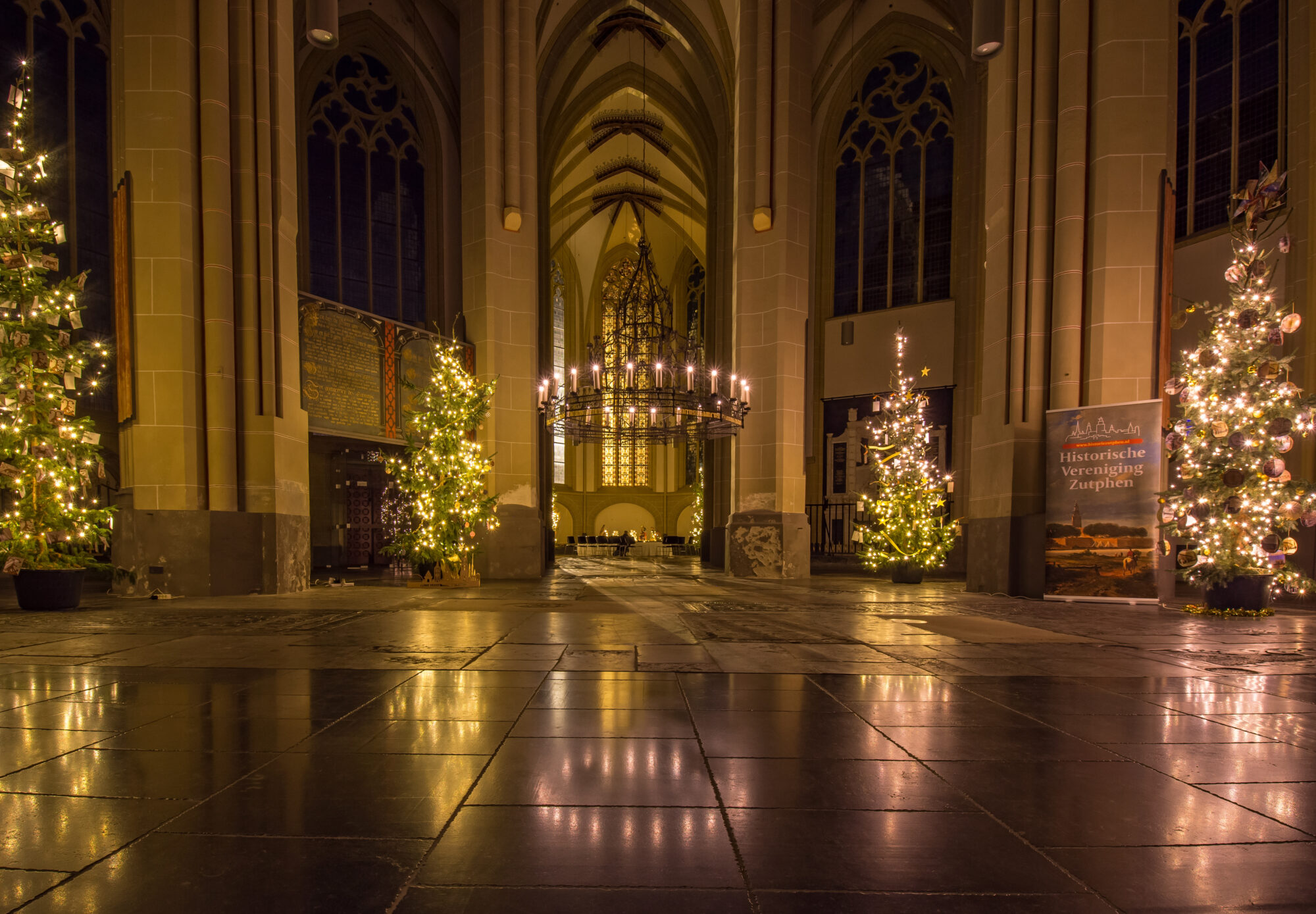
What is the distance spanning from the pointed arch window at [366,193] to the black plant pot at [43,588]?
33.0 feet

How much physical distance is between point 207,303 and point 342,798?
384 inches

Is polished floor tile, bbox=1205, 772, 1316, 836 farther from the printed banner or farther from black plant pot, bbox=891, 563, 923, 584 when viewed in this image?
black plant pot, bbox=891, 563, 923, 584

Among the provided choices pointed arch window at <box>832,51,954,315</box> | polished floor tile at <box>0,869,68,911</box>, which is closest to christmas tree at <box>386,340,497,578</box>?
polished floor tile at <box>0,869,68,911</box>

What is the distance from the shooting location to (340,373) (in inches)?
548

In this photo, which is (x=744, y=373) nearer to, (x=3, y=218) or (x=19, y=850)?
(x=3, y=218)

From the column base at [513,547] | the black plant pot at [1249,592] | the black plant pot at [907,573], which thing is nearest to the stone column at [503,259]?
the column base at [513,547]

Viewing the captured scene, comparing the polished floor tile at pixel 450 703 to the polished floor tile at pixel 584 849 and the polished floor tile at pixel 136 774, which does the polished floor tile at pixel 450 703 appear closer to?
the polished floor tile at pixel 136 774

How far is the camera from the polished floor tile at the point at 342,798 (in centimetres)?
213

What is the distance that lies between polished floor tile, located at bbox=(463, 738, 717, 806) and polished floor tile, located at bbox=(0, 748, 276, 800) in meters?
0.16

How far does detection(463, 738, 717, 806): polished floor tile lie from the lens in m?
2.37

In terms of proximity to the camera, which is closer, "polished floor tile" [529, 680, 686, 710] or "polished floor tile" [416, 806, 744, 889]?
"polished floor tile" [416, 806, 744, 889]

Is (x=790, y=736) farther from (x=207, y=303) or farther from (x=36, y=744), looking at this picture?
(x=207, y=303)

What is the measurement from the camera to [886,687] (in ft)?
13.4

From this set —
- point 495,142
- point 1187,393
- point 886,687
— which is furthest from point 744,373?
point 886,687
